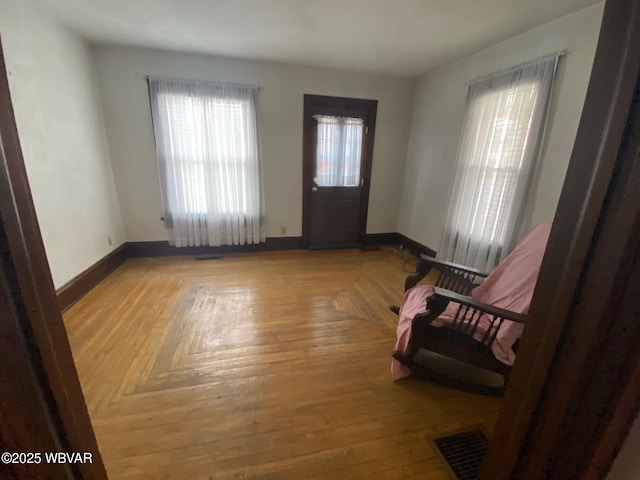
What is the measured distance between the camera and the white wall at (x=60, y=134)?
2031mm

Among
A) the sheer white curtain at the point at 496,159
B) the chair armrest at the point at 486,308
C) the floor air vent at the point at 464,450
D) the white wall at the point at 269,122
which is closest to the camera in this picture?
the floor air vent at the point at 464,450

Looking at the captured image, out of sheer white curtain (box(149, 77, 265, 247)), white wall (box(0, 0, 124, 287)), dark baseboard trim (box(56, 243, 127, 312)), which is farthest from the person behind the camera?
sheer white curtain (box(149, 77, 265, 247))

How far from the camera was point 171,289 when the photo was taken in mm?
2809

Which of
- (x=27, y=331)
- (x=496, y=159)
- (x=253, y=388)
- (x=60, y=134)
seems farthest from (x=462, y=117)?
(x=60, y=134)

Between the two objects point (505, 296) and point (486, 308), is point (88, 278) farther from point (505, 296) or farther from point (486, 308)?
point (505, 296)

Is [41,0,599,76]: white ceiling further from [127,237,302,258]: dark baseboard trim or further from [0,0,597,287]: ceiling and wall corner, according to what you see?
[127,237,302,258]: dark baseboard trim

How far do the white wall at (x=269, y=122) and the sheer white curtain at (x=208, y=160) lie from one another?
5.9 inches

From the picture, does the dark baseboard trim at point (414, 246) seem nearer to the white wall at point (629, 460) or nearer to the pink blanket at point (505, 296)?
the pink blanket at point (505, 296)

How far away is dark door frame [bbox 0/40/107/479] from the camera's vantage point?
0.43 metres

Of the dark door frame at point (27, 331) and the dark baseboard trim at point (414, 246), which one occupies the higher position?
the dark door frame at point (27, 331)

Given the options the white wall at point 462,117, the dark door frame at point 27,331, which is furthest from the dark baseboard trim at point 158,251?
the dark door frame at point 27,331

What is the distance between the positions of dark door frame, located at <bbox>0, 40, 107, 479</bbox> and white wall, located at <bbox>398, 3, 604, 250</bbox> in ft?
9.81

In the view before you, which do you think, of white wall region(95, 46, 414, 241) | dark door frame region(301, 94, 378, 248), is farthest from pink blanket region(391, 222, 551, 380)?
white wall region(95, 46, 414, 241)

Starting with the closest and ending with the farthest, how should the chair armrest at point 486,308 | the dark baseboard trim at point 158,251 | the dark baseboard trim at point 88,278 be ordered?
1. the chair armrest at point 486,308
2. the dark baseboard trim at point 88,278
3. the dark baseboard trim at point 158,251
